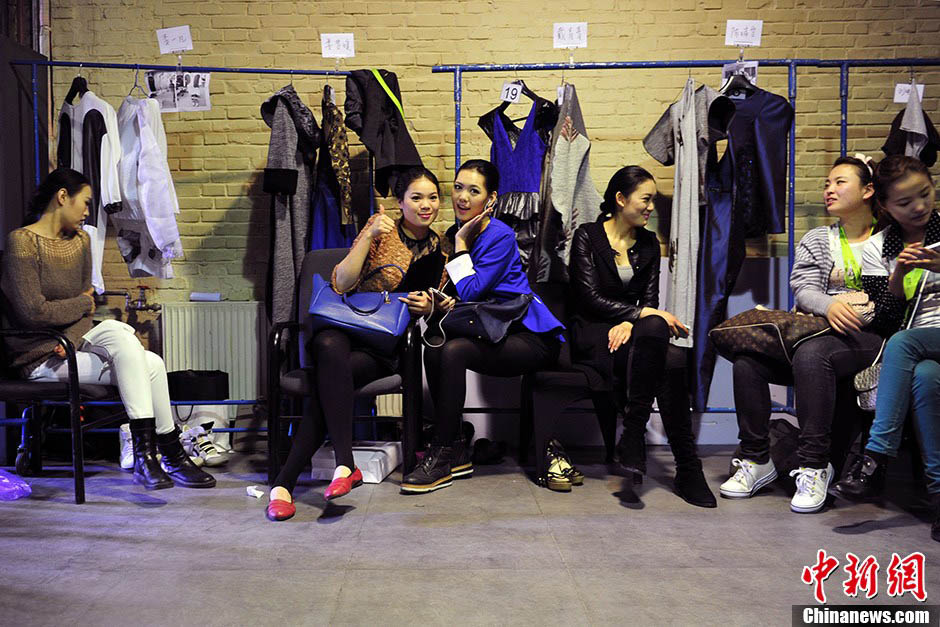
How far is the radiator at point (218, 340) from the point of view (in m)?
4.20

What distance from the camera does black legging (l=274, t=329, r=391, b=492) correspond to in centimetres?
286

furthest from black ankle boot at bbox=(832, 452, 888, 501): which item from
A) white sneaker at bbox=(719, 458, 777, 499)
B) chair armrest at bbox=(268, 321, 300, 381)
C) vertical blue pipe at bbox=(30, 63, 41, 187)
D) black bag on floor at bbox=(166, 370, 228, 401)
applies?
vertical blue pipe at bbox=(30, 63, 41, 187)

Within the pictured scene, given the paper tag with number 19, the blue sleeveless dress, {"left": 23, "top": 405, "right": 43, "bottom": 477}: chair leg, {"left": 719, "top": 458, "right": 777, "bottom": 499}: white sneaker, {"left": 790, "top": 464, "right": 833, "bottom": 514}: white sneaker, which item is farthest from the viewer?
the paper tag with number 19

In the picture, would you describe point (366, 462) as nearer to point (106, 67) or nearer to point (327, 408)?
point (327, 408)

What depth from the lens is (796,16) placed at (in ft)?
13.9

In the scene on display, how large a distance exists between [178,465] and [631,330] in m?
1.82

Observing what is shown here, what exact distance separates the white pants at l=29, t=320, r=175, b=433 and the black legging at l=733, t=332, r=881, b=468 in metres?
2.22

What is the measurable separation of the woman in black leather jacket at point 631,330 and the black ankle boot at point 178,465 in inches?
60.5

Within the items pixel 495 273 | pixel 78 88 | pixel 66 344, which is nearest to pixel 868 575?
pixel 495 273

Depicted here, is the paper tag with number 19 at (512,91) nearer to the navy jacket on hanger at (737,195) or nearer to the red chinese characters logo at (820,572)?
the navy jacket on hanger at (737,195)

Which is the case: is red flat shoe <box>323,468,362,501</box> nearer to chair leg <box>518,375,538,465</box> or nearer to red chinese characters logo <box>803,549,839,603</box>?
chair leg <box>518,375,538,465</box>

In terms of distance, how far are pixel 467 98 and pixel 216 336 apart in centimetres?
177

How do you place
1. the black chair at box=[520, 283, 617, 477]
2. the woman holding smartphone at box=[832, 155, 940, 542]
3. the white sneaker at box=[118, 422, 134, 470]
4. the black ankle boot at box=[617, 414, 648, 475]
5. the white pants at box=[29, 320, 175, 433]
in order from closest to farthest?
the woman holding smartphone at box=[832, 155, 940, 542] → the black ankle boot at box=[617, 414, 648, 475] → the white pants at box=[29, 320, 175, 433] → the black chair at box=[520, 283, 617, 477] → the white sneaker at box=[118, 422, 134, 470]

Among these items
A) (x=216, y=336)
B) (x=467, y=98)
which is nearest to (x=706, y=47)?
(x=467, y=98)
